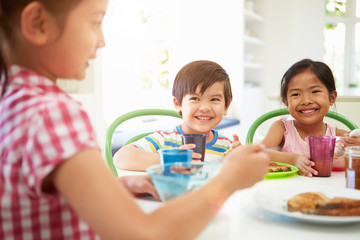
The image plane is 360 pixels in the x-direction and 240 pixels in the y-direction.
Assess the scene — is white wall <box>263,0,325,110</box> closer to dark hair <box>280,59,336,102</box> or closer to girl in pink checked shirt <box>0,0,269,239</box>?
dark hair <box>280,59,336,102</box>

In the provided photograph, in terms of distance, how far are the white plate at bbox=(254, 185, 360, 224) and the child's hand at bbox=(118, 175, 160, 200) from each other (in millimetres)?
220

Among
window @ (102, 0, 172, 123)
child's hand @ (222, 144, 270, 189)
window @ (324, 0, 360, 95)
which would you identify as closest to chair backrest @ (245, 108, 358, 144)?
child's hand @ (222, 144, 270, 189)

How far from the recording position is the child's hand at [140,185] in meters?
0.80

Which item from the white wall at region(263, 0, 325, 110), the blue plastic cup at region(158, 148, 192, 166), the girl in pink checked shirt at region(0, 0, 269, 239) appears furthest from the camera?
the white wall at region(263, 0, 325, 110)

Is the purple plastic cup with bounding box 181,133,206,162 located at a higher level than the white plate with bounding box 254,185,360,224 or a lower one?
higher

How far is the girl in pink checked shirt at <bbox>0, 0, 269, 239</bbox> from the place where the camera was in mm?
454

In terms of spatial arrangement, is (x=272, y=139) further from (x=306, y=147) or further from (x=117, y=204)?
(x=117, y=204)

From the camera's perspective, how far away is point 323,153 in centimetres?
108

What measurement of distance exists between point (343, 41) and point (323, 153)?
6287 mm

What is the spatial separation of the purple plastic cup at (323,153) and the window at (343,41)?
5.98 meters

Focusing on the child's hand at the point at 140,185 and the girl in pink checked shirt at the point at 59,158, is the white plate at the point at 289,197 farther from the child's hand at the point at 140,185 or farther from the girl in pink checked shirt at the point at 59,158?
the child's hand at the point at 140,185

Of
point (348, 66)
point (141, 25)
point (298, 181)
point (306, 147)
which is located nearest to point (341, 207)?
point (298, 181)

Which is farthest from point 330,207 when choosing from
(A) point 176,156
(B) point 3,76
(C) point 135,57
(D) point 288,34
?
(D) point 288,34

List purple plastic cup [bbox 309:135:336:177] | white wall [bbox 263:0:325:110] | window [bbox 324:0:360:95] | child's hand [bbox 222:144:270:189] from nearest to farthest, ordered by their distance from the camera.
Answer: child's hand [bbox 222:144:270:189], purple plastic cup [bbox 309:135:336:177], white wall [bbox 263:0:325:110], window [bbox 324:0:360:95]
